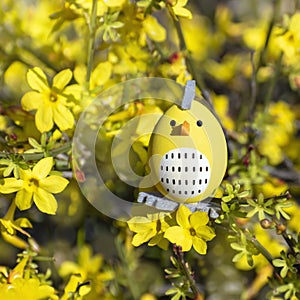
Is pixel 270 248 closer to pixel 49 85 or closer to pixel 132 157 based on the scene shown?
pixel 132 157

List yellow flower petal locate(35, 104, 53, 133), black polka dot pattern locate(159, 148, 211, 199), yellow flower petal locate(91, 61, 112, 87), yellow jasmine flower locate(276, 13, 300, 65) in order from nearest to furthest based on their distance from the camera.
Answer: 1. black polka dot pattern locate(159, 148, 211, 199)
2. yellow flower petal locate(35, 104, 53, 133)
3. yellow flower petal locate(91, 61, 112, 87)
4. yellow jasmine flower locate(276, 13, 300, 65)

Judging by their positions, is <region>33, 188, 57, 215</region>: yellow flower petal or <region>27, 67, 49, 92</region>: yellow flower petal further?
<region>27, 67, 49, 92</region>: yellow flower petal

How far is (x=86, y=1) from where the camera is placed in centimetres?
124

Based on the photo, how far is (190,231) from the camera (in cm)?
102

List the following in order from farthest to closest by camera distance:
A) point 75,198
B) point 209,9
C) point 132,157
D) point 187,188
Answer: point 209,9, point 75,198, point 132,157, point 187,188

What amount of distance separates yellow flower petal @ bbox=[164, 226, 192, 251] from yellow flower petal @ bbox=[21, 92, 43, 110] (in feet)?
1.25

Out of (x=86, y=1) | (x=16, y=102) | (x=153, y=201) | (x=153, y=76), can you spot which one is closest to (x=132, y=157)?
(x=153, y=201)

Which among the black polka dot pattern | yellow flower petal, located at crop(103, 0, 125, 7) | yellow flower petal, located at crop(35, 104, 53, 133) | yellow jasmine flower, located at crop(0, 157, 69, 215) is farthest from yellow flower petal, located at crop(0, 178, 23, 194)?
yellow flower petal, located at crop(103, 0, 125, 7)

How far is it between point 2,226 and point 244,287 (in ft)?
2.10

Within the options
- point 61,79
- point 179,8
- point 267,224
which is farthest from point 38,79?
point 267,224

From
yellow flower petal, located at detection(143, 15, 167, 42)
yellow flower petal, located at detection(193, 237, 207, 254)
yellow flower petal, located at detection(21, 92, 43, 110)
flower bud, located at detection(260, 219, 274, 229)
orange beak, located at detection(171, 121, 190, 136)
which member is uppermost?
orange beak, located at detection(171, 121, 190, 136)

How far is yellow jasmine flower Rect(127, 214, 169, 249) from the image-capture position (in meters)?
1.03

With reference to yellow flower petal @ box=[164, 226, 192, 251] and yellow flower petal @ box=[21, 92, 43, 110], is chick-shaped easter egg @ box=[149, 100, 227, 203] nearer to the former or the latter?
yellow flower petal @ box=[164, 226, 192, 251]

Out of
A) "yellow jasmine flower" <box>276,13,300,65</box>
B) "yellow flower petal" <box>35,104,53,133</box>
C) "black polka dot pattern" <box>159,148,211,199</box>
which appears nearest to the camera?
"black polka dot pattern" <box>159,148,211,199</box>
